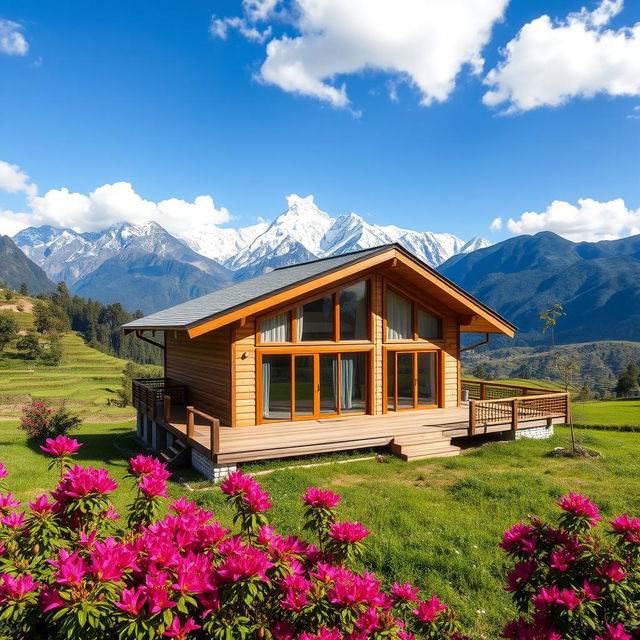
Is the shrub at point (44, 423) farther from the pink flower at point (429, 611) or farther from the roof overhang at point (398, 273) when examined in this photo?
the pink flower at point (429, 611)

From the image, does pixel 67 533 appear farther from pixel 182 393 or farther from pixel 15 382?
pixel 15 382

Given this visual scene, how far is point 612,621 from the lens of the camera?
2959mm

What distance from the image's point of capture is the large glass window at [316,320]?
521 inches

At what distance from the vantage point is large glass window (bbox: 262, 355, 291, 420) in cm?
1266

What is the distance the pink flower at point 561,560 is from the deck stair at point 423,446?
8.45 metres

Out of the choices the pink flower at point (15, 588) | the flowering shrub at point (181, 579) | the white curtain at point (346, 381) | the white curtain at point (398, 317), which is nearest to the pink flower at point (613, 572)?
the flowering shrub at point (181, 579)

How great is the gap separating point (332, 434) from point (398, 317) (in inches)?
186

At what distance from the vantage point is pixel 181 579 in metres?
2.51

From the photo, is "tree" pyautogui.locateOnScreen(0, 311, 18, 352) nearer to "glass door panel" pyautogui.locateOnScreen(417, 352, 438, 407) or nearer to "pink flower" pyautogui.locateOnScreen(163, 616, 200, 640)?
"glass door panel" pyautogui.locateOnScreen(417, 352, 438, 407)

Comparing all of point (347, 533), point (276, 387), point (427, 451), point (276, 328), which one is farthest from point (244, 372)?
point (347, 533)

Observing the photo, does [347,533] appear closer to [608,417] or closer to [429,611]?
[429,611]

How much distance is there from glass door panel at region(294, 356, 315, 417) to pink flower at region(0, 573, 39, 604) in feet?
34.4

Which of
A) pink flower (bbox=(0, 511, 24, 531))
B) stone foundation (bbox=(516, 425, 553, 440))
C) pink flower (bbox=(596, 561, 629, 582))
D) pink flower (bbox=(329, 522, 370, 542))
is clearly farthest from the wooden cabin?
pink flower (bbox=(596, 561, 629, 582))

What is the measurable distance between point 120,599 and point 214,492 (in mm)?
7216
